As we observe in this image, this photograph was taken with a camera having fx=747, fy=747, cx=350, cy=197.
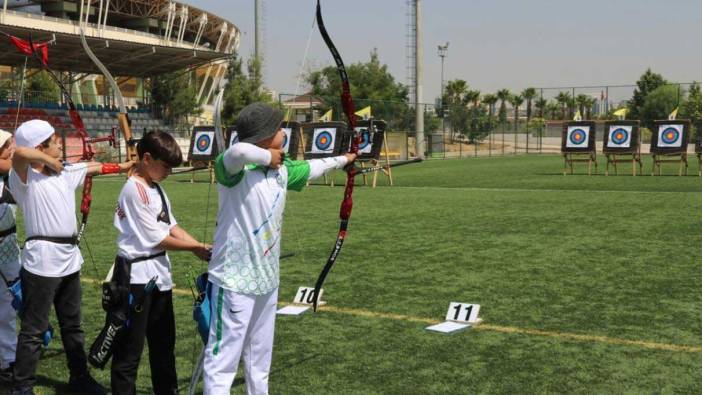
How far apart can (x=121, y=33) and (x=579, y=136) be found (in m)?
33.8

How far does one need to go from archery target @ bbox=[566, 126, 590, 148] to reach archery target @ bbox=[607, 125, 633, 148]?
2.48 feet

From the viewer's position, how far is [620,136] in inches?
902

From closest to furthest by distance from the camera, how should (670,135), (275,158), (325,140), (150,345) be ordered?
(275,158), (150,345), (325,140), (670,135)

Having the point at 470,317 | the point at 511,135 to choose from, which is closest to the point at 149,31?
the point at 511,135

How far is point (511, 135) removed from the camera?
46750mm

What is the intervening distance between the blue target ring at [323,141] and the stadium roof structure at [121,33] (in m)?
7.82

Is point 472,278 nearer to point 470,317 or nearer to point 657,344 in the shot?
point 470,317

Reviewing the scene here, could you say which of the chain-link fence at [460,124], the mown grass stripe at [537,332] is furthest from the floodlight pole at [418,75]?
the mown grass stripe at [537,332]

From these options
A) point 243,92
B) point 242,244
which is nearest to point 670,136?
point 242,244

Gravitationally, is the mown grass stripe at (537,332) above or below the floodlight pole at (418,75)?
below

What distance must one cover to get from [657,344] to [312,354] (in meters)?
2.18

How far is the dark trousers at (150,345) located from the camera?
356cm

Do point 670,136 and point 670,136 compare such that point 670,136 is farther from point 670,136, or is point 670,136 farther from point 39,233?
point 39,233

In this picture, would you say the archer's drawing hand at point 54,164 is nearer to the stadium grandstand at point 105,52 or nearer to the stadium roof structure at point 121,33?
the stadium grandstand at point 105,52
